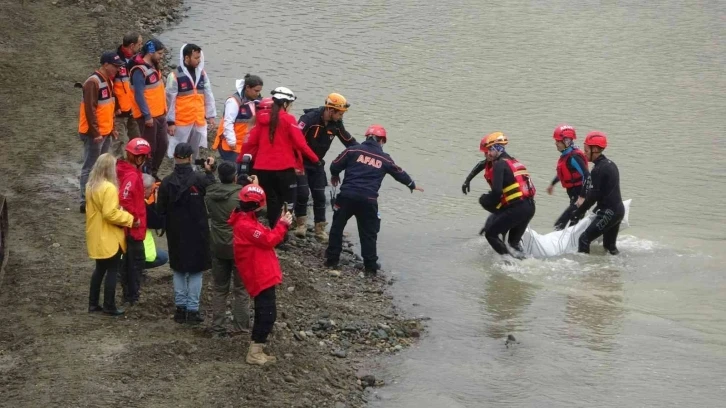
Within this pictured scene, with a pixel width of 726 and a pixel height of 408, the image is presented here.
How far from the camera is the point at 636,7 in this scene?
2478 centimetres

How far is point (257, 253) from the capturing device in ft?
27.5

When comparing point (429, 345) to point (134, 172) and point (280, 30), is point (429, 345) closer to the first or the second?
point (134, 172)

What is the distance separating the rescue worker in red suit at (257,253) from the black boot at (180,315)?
943 mm

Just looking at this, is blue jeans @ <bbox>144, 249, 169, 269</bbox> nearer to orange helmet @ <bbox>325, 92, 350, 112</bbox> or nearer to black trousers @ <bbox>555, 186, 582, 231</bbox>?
orange helmet @ <bbox>325, 92, 350, 112</bbox>

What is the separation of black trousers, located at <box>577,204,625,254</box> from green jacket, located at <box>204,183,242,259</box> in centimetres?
548

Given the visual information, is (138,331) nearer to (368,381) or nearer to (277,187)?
(368,381)

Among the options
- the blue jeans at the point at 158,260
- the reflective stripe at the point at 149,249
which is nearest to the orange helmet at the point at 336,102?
the blue jeans at the point at 158,260

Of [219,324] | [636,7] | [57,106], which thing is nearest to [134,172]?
[219,324]

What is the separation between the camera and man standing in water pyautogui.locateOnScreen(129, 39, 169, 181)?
39.8ft

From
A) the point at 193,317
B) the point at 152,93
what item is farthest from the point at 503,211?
the point at 193,317

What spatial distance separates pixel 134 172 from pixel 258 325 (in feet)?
5.92

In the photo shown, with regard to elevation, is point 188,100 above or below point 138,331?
above

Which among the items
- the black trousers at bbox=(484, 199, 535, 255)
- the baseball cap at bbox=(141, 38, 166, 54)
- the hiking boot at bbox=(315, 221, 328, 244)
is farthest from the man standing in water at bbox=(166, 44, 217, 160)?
the black trousers at bbox=(484, 199, 535, 255)

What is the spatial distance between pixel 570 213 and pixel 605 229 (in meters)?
0.66
